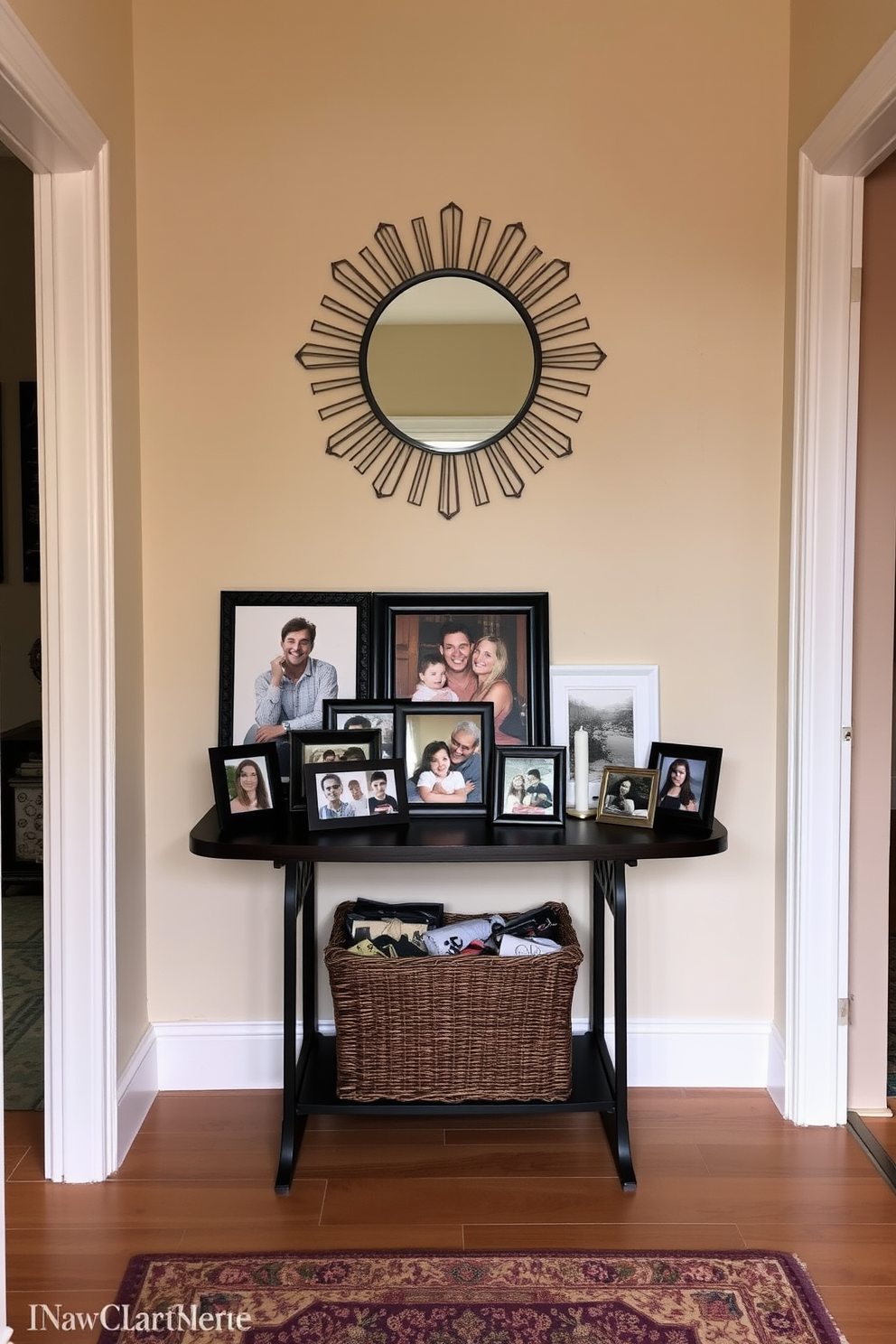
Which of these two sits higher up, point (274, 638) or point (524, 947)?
point (274, 638)

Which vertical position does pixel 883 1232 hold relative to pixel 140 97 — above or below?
below

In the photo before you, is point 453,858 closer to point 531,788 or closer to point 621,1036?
point 531,788

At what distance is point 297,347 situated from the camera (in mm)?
2668

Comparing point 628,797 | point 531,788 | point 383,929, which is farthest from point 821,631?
point 383,929

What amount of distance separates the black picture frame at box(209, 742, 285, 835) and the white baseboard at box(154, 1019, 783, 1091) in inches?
26.3

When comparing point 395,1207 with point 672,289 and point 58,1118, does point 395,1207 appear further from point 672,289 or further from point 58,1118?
point 672,289

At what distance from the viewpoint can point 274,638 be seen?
2.70 metres

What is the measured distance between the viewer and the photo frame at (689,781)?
8.04ft

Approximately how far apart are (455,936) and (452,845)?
39 centimetres

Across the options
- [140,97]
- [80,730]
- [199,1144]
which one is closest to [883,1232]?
[199,1144]

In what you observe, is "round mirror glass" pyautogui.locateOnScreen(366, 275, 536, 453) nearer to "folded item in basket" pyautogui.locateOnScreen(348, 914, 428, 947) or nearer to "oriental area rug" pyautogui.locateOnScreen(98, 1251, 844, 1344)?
"folded item in basket" pyautogui.locateOnScreen(348, 914, 428, 947)

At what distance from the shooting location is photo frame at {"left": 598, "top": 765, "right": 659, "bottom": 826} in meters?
2.44

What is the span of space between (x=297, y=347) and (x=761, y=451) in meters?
1.21

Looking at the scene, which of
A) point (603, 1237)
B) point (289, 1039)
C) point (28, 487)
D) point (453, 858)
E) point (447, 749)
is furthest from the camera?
point (28, 487)
